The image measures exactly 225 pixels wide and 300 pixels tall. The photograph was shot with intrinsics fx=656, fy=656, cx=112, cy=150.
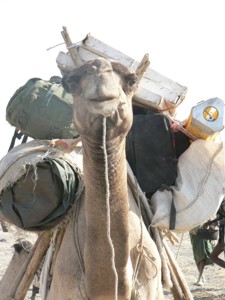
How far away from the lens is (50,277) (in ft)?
15.0

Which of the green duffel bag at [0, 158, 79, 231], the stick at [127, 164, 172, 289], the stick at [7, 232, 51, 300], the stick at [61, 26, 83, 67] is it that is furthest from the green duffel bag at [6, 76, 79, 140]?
the stick at [7, 232, 51, 300]

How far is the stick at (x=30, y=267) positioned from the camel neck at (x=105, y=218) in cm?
120

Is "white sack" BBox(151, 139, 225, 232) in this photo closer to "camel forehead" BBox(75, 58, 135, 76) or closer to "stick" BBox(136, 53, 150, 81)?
"stick" BBox(136, 53, 150, 81)

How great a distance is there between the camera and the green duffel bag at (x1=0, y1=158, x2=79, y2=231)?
4.12m

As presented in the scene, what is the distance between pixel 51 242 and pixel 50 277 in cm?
24

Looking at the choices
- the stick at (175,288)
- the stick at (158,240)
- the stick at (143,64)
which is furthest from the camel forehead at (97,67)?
the stick at (175,288)

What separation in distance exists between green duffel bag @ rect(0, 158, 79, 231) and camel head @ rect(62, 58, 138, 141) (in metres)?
1.06

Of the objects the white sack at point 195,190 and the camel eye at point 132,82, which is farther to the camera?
the white sack at point 195,190

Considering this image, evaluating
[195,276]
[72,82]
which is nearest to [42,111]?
[72,82]

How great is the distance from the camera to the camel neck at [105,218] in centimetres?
326

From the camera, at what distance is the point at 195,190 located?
15.3ft

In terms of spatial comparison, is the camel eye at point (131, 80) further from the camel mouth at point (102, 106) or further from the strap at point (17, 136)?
the strap at point (17, 136)

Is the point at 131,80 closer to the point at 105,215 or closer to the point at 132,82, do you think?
the point at 132,82

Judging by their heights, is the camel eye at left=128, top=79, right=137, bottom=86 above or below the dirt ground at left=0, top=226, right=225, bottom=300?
above
